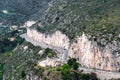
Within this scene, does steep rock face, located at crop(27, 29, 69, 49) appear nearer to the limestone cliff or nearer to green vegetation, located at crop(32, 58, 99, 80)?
the limestone cliff

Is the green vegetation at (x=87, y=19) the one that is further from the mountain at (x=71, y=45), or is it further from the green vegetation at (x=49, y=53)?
the green vegetation at (x=49, y=53)

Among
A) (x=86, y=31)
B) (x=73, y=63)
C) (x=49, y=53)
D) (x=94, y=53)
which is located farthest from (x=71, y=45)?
(x=94, y=53)

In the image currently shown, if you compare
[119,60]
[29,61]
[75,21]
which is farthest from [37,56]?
[119,60]

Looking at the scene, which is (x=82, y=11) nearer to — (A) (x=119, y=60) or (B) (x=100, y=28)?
(B) (x=100, y=28)

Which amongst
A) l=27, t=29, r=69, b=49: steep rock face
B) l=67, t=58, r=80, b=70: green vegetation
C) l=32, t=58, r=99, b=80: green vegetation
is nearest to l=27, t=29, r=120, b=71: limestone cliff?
l=67, t=58, r=80, b=70: green vegetation

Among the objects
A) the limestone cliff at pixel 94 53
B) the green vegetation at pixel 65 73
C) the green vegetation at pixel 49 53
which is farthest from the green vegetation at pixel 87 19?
the green vegetation at pixel 65 73

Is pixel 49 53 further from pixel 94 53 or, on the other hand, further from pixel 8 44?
pixel 8 44
